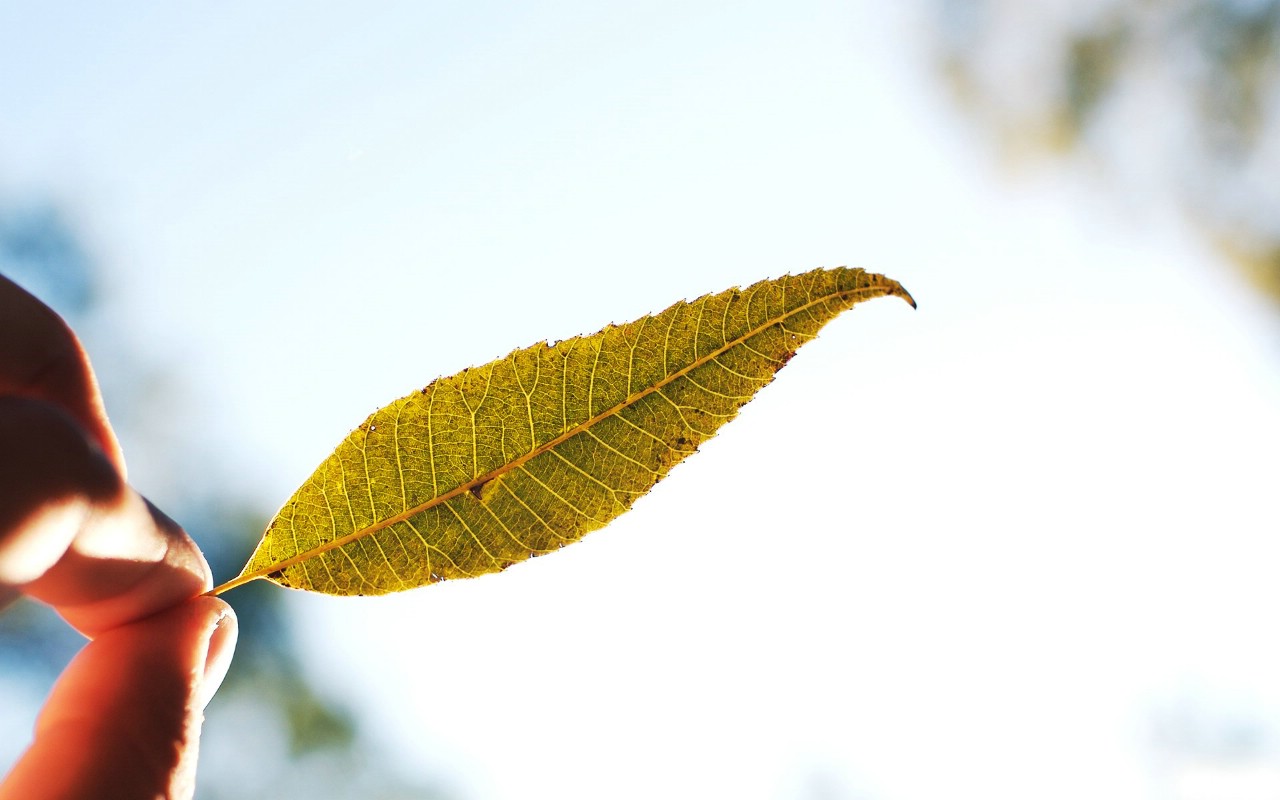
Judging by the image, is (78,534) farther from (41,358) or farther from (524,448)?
(524,448)

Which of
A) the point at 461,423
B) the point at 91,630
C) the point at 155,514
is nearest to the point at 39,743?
the point at 91,630

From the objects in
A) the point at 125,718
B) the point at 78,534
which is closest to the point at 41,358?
the point at 78,534

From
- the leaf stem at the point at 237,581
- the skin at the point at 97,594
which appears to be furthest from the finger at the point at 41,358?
the leaf stem at the point at 237,581

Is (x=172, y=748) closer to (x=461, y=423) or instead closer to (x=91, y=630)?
(x=91, y=630)

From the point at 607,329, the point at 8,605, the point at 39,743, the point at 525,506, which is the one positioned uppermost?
the point at 607,329

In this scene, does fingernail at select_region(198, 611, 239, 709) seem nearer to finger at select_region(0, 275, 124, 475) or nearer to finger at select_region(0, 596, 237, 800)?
finger at select_region(0, 596, 237, 800)

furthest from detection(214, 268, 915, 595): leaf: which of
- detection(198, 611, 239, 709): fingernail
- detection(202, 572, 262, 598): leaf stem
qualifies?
detection(198, 611, 239, 709): fingernail
